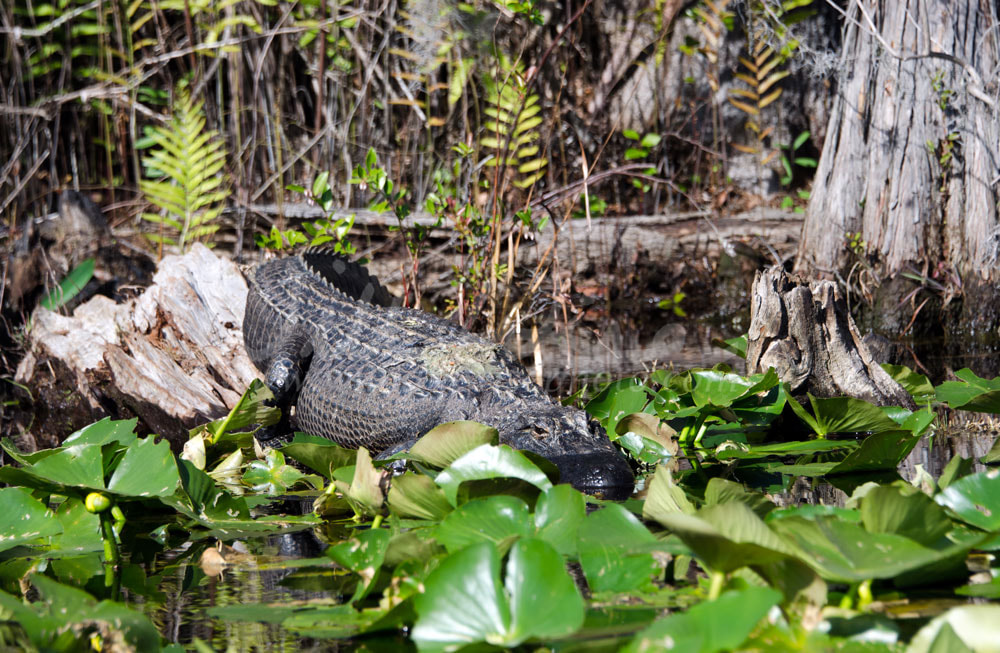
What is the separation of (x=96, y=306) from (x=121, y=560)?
9.53 feet

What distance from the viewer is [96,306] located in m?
4.61

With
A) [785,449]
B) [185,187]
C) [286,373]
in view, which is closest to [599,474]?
[785,449]

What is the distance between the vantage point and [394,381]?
317cm

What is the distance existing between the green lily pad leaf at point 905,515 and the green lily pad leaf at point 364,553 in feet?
2.75

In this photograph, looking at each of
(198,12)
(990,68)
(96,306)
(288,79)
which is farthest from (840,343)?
(198,12)

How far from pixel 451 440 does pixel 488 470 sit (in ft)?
0.95

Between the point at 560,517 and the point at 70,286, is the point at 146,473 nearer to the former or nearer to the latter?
the point at 560,517

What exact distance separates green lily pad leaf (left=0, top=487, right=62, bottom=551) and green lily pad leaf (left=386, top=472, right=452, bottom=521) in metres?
0.77

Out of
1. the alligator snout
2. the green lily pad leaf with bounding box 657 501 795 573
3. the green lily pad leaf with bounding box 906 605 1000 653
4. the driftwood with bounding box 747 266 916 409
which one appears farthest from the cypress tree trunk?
the green lily pad leaf with bounding box 906 605 1000 653

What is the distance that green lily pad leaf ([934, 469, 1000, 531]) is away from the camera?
1630mm

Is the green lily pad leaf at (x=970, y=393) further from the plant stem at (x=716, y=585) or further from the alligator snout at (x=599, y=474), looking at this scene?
the plant stem at (x=716, y=585)

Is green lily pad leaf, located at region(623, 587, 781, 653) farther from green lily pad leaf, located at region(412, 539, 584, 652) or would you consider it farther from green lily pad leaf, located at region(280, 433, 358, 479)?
green lily pad leaf, located at region(280, 433, 358, 479)

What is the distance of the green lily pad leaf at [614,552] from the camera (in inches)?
62.0

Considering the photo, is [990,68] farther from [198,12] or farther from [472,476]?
[198,12]
